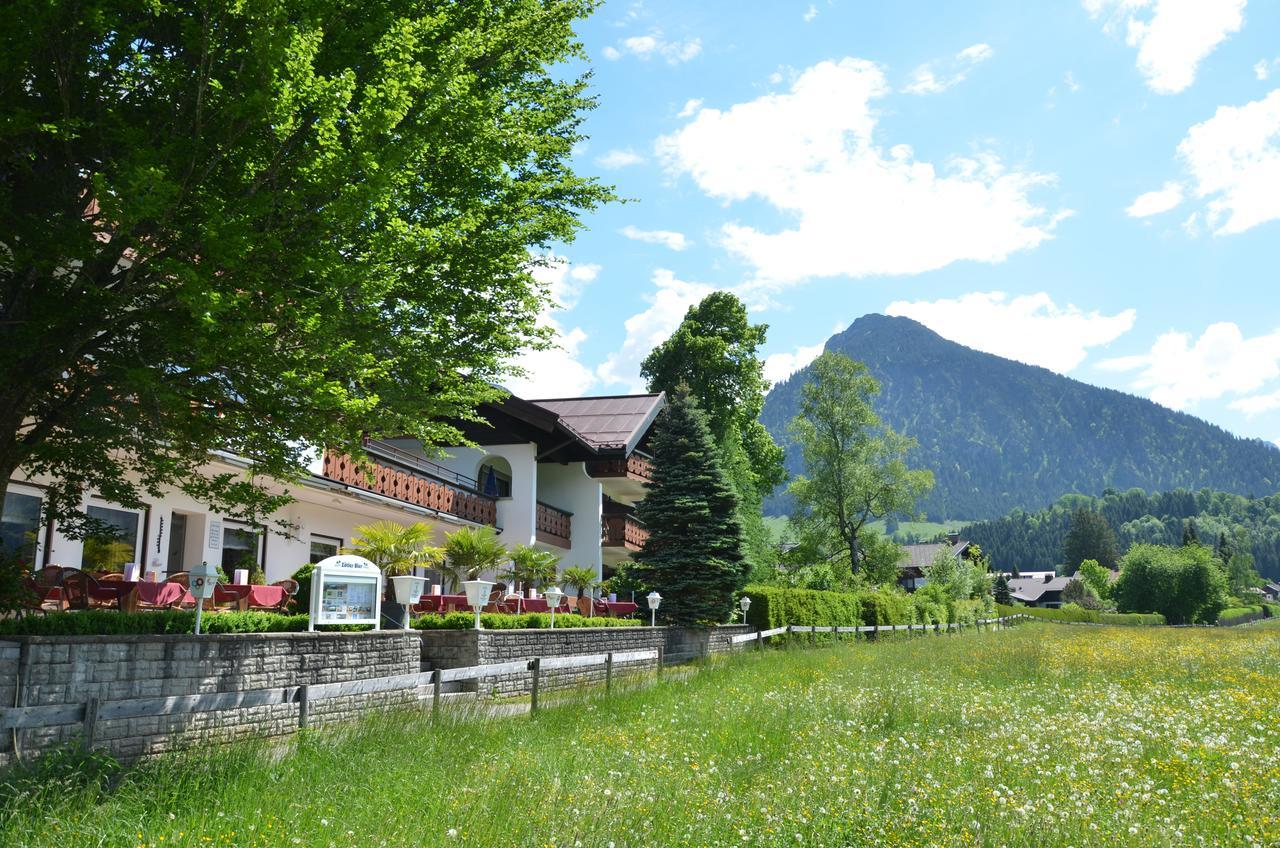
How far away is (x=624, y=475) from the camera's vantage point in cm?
3297

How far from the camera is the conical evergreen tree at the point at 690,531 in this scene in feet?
85.4

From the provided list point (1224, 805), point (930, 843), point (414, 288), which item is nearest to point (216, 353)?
point (414, 288)

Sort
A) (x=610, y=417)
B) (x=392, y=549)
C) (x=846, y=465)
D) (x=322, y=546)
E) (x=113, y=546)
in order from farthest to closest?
(x=846, y=465), (x=610, y=417), (x=322, y=546), (x=392, y=549), (x=113, y=546)

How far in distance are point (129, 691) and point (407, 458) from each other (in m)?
17.6

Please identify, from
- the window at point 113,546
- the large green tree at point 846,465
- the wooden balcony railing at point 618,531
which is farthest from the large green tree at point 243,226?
the large green tree at point 846,465

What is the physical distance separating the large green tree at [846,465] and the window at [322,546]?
109ft

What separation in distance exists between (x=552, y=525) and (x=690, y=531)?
6.38m

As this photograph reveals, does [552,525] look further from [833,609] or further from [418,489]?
[833,609]

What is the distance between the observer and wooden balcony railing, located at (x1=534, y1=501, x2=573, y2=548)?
30.3 meters

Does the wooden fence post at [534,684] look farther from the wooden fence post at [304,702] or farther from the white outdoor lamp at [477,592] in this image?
the wooden fence post at [304,702]

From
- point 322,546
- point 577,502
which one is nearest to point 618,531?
point 577,502

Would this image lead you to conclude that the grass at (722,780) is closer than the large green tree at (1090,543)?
Yes

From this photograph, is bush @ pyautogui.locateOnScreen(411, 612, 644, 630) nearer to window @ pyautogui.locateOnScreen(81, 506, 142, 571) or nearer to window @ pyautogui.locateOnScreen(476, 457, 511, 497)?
window @ pyautogui.locateOnScreen(81, 506, 142, 571)

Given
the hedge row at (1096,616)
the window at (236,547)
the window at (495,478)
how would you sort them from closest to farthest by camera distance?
the window at (236,547) < the window at (495,478) < the hedge row at (1096,616)
